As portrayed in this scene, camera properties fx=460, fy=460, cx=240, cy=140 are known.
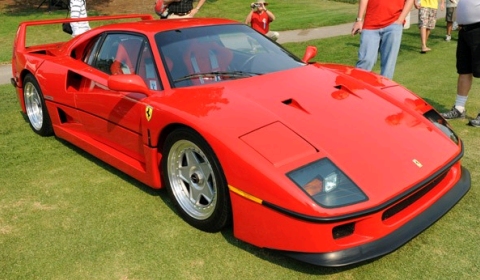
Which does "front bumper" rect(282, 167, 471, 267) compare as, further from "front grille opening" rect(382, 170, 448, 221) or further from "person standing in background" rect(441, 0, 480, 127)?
"person standing in background" rect(441, 0, 480, 127)

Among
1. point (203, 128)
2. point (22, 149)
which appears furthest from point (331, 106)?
point (22, 149)

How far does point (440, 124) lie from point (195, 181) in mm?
1694

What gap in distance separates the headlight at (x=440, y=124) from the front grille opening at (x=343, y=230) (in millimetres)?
1123

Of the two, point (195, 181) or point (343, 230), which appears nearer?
point (343, 230)

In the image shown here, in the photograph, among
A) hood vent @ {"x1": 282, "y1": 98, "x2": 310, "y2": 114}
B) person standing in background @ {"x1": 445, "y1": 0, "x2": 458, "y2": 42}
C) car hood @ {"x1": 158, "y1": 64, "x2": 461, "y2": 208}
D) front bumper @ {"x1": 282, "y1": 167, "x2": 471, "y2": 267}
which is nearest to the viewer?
front bumper @ {"x1": 282, "y1": 167, "x2": 471, "y2": 267}

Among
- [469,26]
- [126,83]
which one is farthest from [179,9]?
[469,26]

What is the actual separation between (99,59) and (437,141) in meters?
2.69

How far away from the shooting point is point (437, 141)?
285cm

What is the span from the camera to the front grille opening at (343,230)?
2.32 meters

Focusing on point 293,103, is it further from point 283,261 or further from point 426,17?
point 426,17

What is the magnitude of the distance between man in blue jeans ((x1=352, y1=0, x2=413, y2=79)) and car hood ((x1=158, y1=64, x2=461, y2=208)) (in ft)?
5.89

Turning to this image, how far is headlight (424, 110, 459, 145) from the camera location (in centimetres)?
301

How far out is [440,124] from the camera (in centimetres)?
312

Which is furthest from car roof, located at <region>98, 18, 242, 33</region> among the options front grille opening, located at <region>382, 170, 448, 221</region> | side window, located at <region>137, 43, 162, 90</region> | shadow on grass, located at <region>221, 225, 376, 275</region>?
front grille opening, located at <region>382, 170, 448, 221</region>
